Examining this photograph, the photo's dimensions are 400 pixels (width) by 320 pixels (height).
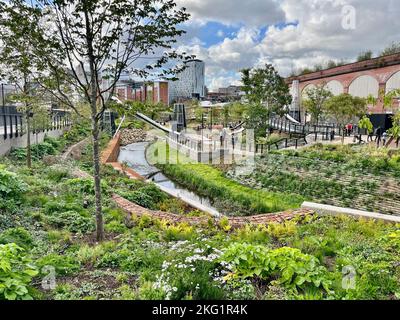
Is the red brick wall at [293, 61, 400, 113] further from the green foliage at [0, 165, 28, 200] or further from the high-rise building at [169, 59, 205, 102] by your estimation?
the green foliage at [0, 165, 28, 200]

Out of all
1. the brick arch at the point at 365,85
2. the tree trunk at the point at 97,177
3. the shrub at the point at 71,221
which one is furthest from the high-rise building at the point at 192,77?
the brick arch at the point at 365,85

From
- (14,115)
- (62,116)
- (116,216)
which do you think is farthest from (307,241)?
(62,116)

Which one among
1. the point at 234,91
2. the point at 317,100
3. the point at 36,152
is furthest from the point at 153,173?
the point at 317,100

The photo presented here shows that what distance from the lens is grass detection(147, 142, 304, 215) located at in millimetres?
9502

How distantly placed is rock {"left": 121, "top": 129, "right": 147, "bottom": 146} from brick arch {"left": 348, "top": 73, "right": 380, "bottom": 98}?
21.8 m

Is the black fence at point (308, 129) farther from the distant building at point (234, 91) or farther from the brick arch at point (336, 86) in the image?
the brick arch at point (336, 86)

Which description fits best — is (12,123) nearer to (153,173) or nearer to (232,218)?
(153,173)

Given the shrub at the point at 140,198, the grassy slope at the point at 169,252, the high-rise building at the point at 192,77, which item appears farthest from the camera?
the shrub at the point at 140,198

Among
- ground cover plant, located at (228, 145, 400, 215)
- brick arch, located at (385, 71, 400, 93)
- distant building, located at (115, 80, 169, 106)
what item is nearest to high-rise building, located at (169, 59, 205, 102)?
distant building, located at (115, 80, 169, 106)

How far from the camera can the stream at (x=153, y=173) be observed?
1022cm

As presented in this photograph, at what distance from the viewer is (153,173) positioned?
15328 mm

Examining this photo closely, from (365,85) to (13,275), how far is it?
36.0 metres

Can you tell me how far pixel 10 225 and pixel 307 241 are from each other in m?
4.43

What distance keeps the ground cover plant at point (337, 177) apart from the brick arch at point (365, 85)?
22.3 m
